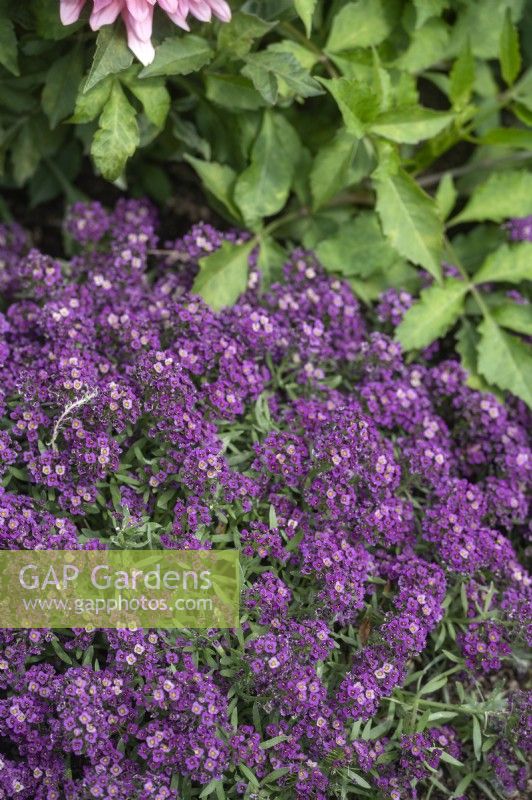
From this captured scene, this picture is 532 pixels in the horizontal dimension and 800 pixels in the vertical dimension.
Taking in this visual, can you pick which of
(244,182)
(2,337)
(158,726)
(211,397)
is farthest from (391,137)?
(158,726)

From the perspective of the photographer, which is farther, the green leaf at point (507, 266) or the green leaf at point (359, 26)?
the green leaf at point (507, 266)

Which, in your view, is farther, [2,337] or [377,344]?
[377,344]

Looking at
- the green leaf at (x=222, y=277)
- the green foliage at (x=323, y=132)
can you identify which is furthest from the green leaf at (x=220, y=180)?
the green leaf at (x=222, y=277)

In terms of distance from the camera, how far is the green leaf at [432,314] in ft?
9.05

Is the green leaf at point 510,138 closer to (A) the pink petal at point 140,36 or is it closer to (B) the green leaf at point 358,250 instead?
(B) the green leaf at point 358,250

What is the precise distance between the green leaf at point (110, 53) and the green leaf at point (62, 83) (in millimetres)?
409

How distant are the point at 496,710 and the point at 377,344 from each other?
0.98 metres

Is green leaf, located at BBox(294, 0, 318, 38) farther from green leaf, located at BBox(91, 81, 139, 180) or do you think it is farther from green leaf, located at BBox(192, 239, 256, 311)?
green leaf, located at BBox(192, 239, 256, 311)

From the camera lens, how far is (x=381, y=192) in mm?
2660

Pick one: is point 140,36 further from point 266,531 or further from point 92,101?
point 266,531

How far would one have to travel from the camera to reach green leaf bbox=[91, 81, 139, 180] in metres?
2.39

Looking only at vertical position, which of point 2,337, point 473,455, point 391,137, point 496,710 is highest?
point 391,137

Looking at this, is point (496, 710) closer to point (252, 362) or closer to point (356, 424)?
point (356, 424)

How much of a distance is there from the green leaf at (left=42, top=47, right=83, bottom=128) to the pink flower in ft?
1.29
